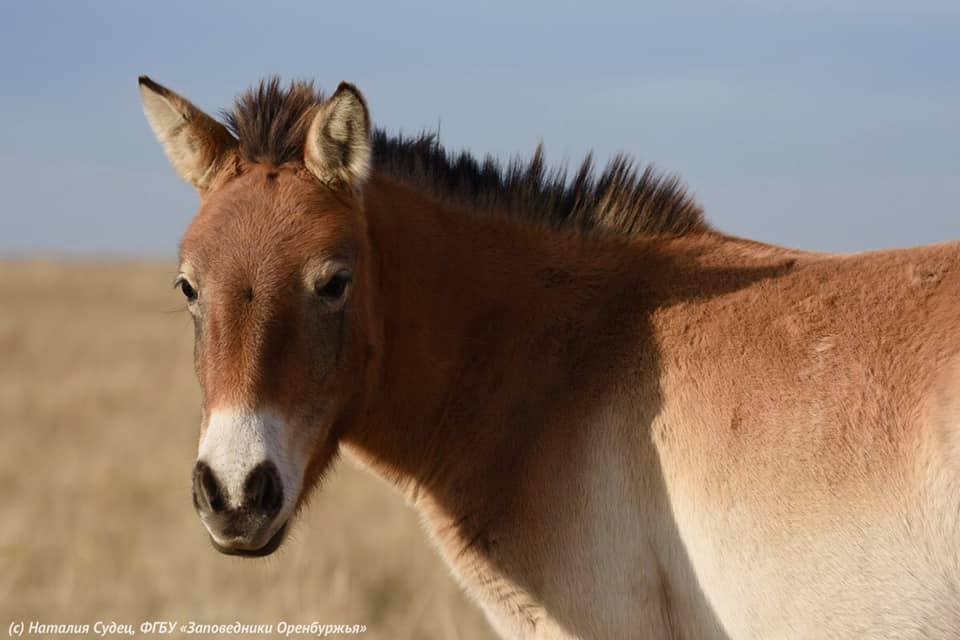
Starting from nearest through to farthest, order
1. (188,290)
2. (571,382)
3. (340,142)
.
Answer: (188,290)
(340,142)
(571,382)

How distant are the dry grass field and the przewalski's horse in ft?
2.54

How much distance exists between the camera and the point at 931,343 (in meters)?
4.02

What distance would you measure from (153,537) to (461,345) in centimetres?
858

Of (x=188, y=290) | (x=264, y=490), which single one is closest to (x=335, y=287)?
(x=188, y=290)

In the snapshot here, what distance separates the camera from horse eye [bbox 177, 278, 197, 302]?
4.41 m

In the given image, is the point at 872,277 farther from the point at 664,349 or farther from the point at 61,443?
the point at 61,443

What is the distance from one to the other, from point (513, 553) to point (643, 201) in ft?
6.13

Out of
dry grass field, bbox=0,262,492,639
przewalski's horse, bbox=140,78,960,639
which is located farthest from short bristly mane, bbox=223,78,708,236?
dry grass field, bbox=0,262,492,639

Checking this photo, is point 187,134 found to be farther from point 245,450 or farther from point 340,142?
point 245,450

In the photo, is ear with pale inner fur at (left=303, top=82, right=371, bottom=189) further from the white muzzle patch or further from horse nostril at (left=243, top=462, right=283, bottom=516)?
horse nostril at (left=243, top=462, right=283, bottom=516)

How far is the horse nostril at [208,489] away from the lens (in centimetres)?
380

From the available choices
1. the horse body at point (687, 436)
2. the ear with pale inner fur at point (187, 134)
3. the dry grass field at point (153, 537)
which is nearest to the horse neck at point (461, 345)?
the horse body at point (687, 436)

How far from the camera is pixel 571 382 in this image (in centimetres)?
468

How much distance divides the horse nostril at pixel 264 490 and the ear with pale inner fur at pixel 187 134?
1626 mm
